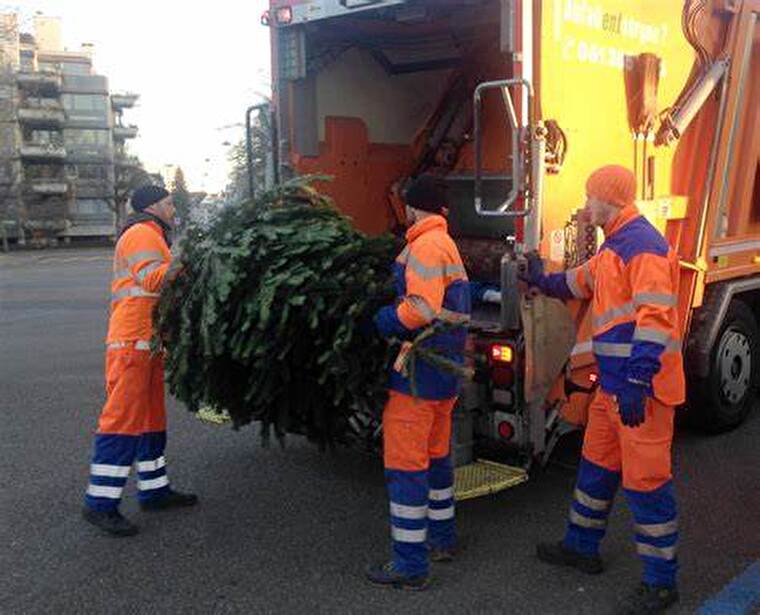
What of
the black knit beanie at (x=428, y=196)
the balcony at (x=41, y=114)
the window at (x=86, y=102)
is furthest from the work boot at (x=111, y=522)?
the window at (x=86, y=102)

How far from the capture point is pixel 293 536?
4.27 meters

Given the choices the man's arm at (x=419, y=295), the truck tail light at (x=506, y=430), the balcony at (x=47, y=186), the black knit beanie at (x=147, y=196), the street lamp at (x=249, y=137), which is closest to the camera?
the man's arm at (x=419, y=295)

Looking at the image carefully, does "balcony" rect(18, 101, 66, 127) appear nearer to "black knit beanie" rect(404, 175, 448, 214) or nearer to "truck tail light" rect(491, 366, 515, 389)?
"truck tail light" rect(491, 366, 515, 389)

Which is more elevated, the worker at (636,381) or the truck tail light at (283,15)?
the truck tail light at (283,15)

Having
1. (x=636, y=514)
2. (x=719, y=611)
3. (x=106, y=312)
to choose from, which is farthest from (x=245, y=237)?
(x=106, y=312)

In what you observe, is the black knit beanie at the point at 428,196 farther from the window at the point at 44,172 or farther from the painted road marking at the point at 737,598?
the window at the point at 44,172

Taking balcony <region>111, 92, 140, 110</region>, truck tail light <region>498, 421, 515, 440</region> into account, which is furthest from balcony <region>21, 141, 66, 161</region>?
truck tail light <region>498, 421, 515, 440</region>

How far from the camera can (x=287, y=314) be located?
11.9 ft

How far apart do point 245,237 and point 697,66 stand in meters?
2.87

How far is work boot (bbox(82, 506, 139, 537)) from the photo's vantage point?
14.1ft

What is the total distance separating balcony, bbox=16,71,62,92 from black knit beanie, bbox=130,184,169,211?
6489cm

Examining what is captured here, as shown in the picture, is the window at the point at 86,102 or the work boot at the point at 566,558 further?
the window at the point at 86,102

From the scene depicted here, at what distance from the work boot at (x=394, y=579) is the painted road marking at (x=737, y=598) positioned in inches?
43.2

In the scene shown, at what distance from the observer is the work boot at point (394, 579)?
145 inches
